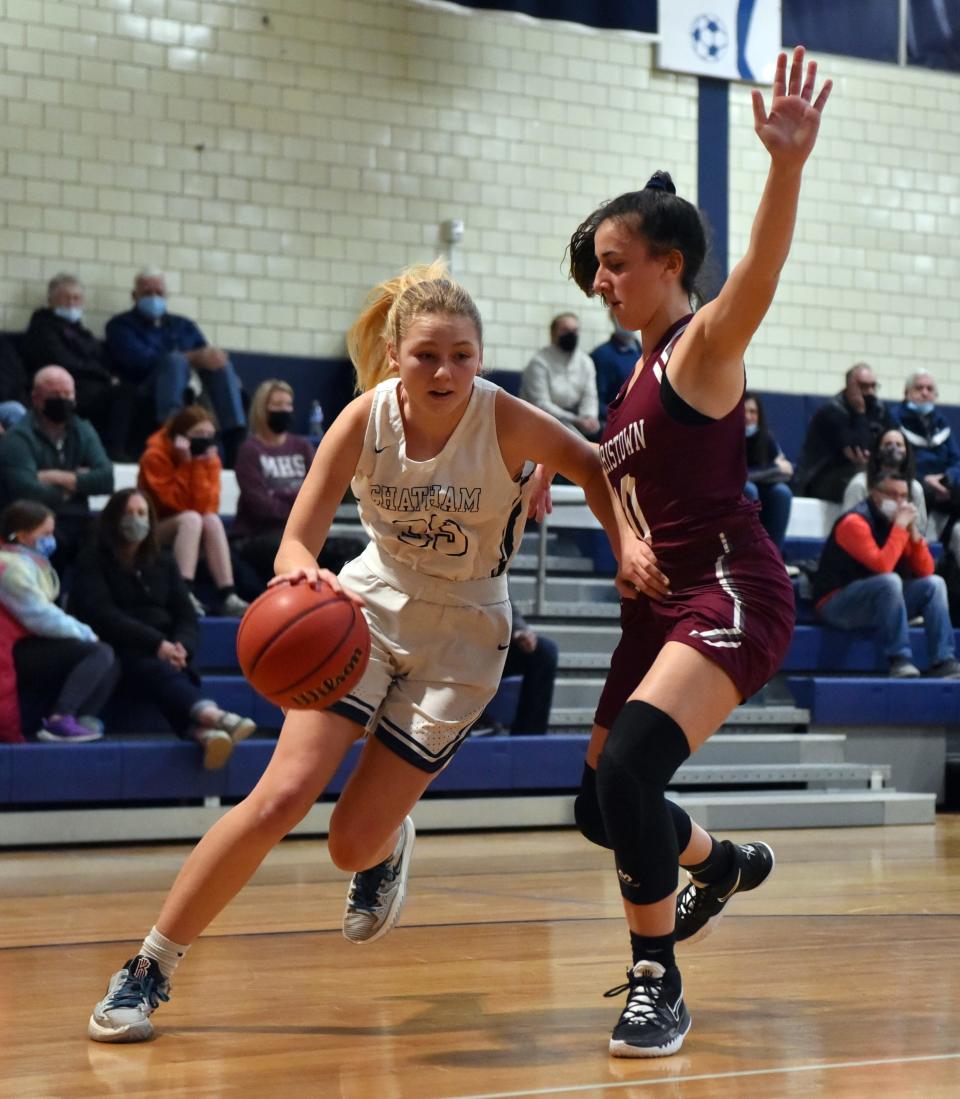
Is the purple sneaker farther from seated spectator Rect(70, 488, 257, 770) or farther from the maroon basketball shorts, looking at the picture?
the maroon basketball shorts

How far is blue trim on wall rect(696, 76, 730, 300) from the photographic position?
1080 centimetres

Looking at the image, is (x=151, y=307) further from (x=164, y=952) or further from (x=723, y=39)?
(x=164, y=952)

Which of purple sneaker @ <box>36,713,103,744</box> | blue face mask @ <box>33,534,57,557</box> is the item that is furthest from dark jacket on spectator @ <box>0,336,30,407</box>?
purple sneaker @ <box>36,713,103,744</box>

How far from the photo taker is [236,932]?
437cm

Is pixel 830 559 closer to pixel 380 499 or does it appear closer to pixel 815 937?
pixel 815 937

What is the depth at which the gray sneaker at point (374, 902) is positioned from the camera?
3.67 m

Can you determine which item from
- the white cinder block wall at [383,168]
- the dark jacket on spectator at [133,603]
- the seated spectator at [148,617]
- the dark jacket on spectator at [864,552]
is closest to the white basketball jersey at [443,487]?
the seated spectator at [148,617]

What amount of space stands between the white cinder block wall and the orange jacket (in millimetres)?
2211

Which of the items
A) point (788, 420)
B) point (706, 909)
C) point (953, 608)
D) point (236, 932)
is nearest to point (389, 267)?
point (788, 420)

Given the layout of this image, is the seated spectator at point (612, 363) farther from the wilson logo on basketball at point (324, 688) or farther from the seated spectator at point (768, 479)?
the wilson logo on basketball at point (324, 688)

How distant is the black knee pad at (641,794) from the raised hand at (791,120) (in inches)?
40.3

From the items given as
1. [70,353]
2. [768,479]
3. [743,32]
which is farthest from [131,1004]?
[743,32]

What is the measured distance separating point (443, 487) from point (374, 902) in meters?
1.01

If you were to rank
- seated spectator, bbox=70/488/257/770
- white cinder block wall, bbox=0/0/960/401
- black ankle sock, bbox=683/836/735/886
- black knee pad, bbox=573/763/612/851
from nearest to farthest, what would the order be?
black knee pad, bbox=573/763/612/851 → black ankle sock, bbox=683/836/735/886 → seated spectator, bbox=70/488/257/770 → white cinder block wall, bbox=0/0/960/401
